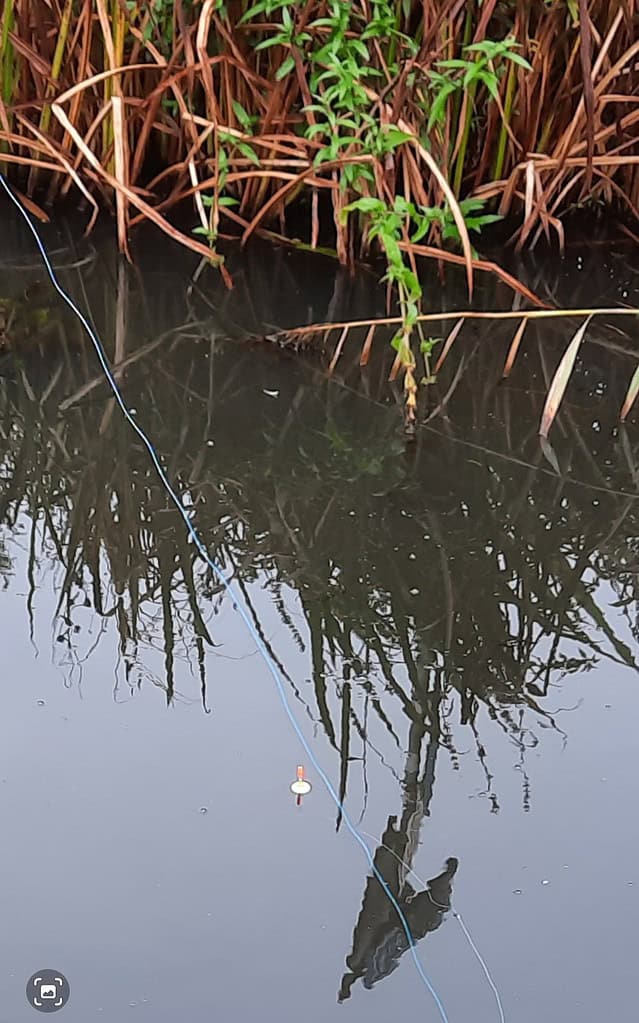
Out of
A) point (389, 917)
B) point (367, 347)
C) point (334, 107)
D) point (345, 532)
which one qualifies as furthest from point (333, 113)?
point (389, 917)

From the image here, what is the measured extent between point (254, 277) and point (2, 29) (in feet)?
2.29

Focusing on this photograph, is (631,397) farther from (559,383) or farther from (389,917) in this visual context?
(389,917)

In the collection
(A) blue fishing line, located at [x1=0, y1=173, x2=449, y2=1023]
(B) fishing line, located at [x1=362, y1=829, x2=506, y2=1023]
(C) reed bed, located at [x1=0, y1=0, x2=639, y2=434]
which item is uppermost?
(C) reed bed, located at [x1=0, y1=0, x2=639, y2=434]

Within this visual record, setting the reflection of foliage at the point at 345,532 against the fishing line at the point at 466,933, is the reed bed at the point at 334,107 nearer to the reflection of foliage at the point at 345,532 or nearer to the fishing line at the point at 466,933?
the reflection of foliage at the point at 345,532

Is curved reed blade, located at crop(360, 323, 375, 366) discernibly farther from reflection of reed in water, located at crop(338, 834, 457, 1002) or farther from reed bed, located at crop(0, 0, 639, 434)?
reflection of reed in water, located at crop(338, 834, 457, 1002)

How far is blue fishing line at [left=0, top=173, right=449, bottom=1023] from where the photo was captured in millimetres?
1178

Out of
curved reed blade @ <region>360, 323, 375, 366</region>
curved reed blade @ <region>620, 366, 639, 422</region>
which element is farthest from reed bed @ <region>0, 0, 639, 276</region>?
curved reed blade @ <region>620, 366, 639, 422</region>

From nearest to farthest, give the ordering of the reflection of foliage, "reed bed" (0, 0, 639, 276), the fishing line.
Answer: the fishing line < the reflection of foliage < "reed bed" (0, 0, 639, 276)

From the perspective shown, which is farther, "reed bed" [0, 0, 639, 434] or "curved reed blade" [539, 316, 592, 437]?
"reed bed" [0, 0, 639, 434]

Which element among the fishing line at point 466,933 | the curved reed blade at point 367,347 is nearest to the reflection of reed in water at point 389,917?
the fishing line at point 466,933

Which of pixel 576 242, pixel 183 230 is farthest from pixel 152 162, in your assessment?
pixel 576 242

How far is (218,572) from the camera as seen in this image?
5.29 ft

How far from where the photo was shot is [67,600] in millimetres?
1563

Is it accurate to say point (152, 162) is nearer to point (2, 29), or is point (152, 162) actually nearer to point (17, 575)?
point (2, 29)
